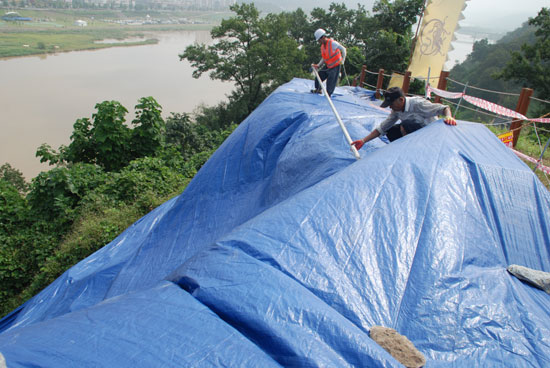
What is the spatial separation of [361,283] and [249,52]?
17.1m

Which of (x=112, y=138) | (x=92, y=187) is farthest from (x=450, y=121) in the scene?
(x=112, y=138)

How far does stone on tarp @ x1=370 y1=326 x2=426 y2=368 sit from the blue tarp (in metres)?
0.08

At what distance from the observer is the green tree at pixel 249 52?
1675cm

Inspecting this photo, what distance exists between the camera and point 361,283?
1353mm

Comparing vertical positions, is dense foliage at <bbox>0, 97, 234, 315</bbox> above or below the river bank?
below

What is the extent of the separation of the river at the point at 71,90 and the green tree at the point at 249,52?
151 inches

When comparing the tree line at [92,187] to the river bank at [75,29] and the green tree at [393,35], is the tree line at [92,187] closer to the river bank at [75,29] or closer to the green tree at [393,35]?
the green tree at [393,35]

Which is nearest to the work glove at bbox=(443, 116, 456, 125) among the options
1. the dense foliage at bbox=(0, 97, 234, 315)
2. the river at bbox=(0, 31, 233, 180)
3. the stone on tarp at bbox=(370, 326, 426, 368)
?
the stone on tarp at bbox=(370, 326, 426, 368)

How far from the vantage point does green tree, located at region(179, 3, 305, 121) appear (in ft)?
55.0

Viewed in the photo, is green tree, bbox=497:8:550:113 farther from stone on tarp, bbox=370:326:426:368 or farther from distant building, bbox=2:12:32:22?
distant building, bbox=2:12:32:22

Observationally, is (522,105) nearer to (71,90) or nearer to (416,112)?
(416,112)

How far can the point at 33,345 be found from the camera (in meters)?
1.09

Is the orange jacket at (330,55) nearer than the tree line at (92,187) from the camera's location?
No

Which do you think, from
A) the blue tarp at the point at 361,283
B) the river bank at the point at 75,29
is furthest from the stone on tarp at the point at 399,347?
the river bank at the point at 75,29
